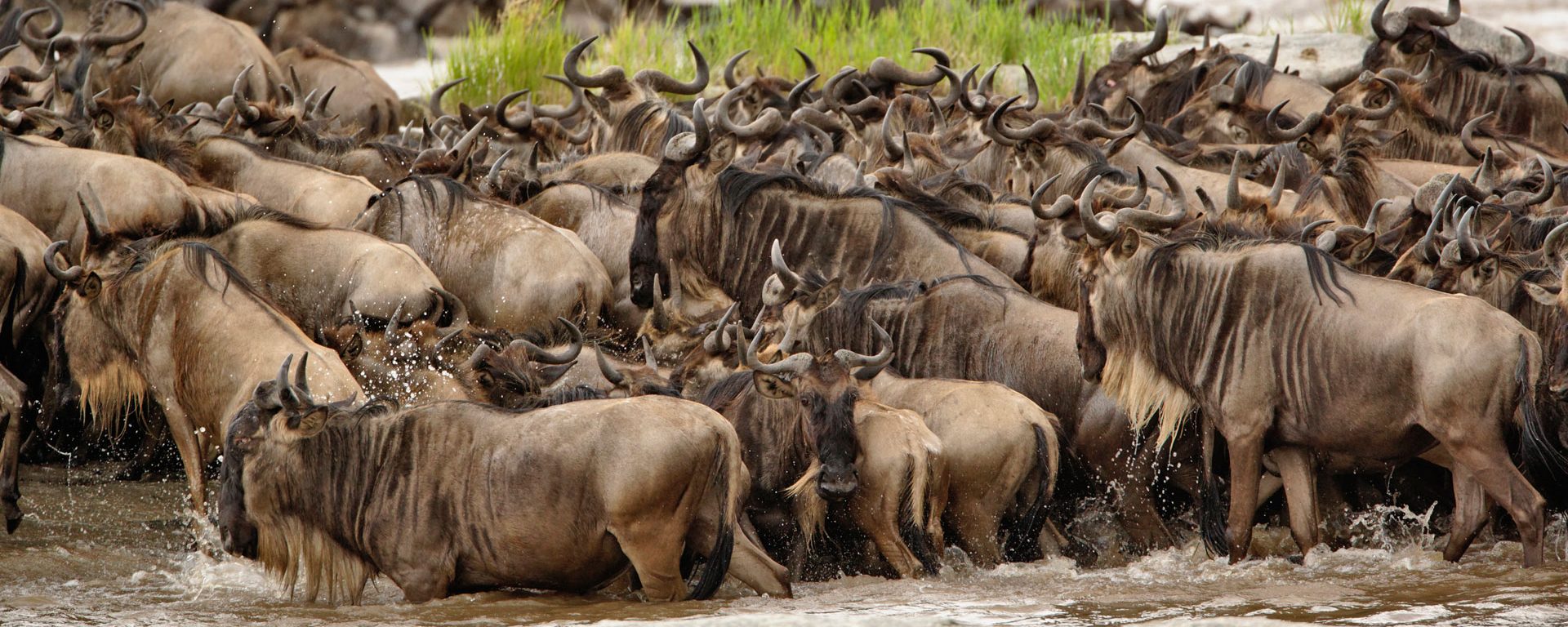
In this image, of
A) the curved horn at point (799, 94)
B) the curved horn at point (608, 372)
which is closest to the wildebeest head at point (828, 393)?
the curved horn at point (608, 372)

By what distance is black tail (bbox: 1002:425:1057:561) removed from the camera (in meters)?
7.03

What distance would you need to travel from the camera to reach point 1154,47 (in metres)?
14.1

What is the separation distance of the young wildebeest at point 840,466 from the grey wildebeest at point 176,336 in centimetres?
168

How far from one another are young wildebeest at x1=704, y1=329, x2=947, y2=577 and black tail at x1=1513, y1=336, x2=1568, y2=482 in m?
2.12

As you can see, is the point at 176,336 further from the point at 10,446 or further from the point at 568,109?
the point at 568,109

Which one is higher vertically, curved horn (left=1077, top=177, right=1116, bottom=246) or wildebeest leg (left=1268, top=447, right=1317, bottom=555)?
curved horn (left=1077, top=177, right=1116, bottom=246)

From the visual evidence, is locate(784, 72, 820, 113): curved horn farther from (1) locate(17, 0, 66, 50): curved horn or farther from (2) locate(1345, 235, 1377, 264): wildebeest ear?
(1) locate(17, 0, 66, 50): curved horn

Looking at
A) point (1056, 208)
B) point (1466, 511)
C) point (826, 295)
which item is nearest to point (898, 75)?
point (1056, 208)

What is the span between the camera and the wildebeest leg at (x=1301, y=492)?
23.4 ft

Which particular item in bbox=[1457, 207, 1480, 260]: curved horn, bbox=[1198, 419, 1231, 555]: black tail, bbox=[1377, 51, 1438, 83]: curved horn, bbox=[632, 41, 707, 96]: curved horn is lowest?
bbox=[1198, 419, 1231, 555]: black tail

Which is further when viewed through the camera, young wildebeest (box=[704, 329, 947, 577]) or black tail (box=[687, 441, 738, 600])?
→ young wildebeest (box=[704, 329, 947, 577])

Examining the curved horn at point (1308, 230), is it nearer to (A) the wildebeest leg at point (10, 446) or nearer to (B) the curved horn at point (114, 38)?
(A) the wildebeest leg at point (10, 446)

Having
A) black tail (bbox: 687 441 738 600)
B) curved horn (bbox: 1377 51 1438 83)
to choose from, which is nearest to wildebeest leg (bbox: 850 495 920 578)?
black tail (bbox: 687 441 738 600)

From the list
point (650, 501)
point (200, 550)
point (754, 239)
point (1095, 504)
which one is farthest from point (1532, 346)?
point (200, 550)
